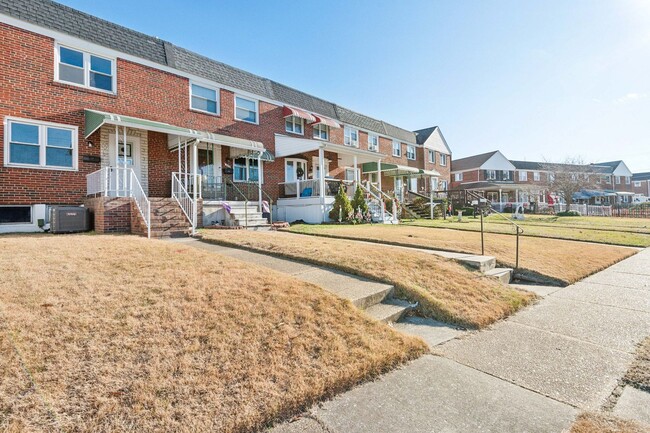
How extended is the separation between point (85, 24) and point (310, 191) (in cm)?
1106

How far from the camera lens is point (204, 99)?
51.9 feet

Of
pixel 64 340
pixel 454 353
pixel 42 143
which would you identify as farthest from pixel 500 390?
pixel 42 143

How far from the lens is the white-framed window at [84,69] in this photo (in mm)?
11594

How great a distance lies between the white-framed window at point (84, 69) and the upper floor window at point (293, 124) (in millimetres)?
8892

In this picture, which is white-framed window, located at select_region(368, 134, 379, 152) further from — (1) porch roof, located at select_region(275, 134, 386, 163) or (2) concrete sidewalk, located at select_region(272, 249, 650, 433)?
(2) concrete sidewalk, located at select_region(272, 249, 650, 433)

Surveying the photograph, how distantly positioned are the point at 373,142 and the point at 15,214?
22301 mm

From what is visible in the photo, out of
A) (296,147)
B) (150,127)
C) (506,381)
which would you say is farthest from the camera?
(296,147)

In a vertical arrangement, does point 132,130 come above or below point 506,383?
above

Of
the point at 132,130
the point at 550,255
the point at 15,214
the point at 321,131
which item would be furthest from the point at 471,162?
the point at 15,214

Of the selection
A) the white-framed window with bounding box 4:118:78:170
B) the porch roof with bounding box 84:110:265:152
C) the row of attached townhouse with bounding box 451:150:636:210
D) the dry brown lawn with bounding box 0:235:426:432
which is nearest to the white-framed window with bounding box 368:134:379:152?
the porch roof with bounding box 84:110:265:152

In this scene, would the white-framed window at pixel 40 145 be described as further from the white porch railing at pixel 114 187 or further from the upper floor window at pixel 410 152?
the upper floor window at pixel 410 152

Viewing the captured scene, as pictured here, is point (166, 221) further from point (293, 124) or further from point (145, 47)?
point (293, 124)

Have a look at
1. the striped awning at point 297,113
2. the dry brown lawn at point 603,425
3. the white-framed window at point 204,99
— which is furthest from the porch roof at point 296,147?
the dry brown lawn at point 603,425

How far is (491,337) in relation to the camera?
3984 millimetres
